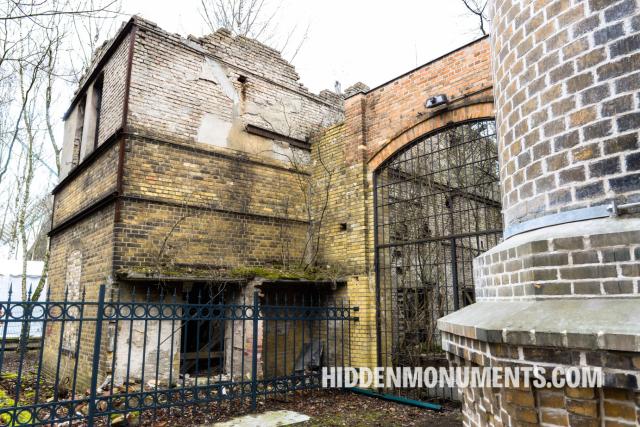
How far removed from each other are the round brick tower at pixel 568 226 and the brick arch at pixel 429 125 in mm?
4301

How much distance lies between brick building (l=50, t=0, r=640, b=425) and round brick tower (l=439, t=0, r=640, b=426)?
10mm

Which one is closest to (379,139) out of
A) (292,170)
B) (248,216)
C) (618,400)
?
(292,170)

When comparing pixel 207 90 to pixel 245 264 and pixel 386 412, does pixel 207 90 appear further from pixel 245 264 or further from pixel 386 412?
pixel 386 412

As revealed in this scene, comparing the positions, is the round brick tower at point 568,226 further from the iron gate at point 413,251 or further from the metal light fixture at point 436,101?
the iron gate at point 413,251

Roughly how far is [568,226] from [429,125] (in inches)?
224

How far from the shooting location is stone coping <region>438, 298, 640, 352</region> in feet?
5.26

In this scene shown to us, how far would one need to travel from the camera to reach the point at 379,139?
834 centimetres

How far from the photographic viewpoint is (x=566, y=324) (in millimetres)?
1755

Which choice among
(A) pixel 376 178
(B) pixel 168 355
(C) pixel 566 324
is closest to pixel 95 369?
(B) pixel 168 355

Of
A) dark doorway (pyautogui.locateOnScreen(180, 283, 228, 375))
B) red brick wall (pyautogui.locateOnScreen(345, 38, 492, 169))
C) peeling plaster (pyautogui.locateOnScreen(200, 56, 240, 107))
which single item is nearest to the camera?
red brick wall (pyautogui.locateOnScreen(345, 38, 492, 169))

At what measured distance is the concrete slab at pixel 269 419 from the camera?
5.55 m

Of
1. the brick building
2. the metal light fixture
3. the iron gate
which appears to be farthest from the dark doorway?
the metal light fixture

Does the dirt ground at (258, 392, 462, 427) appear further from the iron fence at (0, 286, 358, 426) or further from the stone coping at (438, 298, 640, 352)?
the stone coping at (438, 298, 640, 352)

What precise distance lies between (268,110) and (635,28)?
8.35 m
